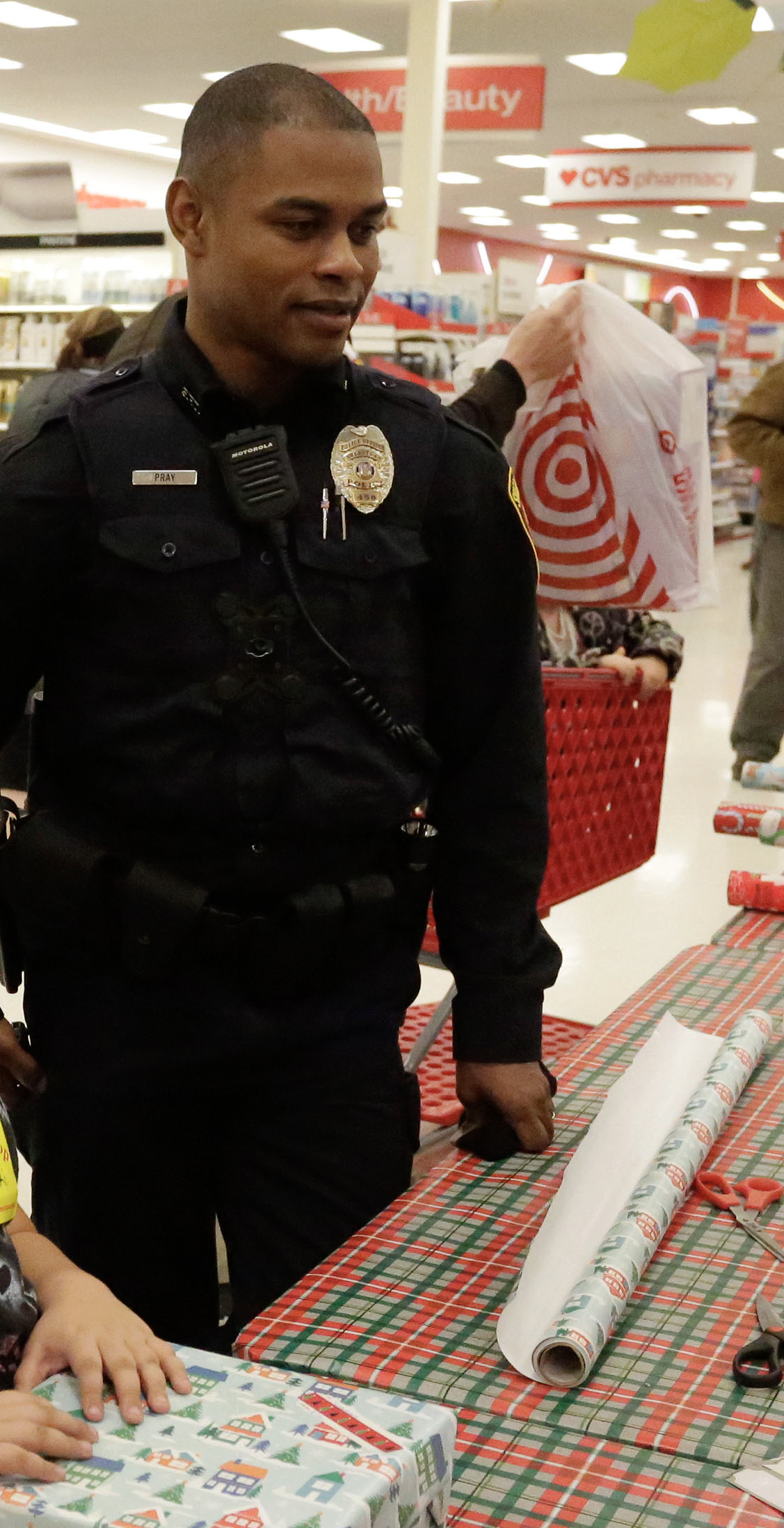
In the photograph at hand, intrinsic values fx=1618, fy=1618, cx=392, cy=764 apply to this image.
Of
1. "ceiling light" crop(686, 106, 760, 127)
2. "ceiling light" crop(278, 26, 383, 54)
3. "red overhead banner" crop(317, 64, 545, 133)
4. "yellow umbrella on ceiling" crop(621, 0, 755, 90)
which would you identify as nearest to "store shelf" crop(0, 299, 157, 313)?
"red overhead banner" crop(317, 64, 545, 133)

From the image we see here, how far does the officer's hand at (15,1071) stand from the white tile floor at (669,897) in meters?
2.22

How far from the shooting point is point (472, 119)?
34.0ft

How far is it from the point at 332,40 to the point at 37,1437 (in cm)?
1245

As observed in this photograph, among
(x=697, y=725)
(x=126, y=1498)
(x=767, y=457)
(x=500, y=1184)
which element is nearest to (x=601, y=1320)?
(x=500, y=1184)

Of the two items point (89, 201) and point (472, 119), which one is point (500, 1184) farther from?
point (89, 201)

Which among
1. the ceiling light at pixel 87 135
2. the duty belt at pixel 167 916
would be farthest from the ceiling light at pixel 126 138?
the duty belt at pixel 167 916

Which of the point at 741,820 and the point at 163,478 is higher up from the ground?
the point at 163,478

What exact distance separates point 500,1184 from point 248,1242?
0.30m

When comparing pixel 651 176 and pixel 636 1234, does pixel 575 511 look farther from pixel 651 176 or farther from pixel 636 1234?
pixel 651 176

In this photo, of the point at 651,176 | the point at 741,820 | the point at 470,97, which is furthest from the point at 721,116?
the point at 741,820

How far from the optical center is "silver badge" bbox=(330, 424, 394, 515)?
5.08 feet

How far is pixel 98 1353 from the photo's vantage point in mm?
946

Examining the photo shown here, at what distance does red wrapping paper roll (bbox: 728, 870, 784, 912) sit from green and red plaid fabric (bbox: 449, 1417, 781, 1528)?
4.15 ft

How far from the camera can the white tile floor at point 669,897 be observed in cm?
448
